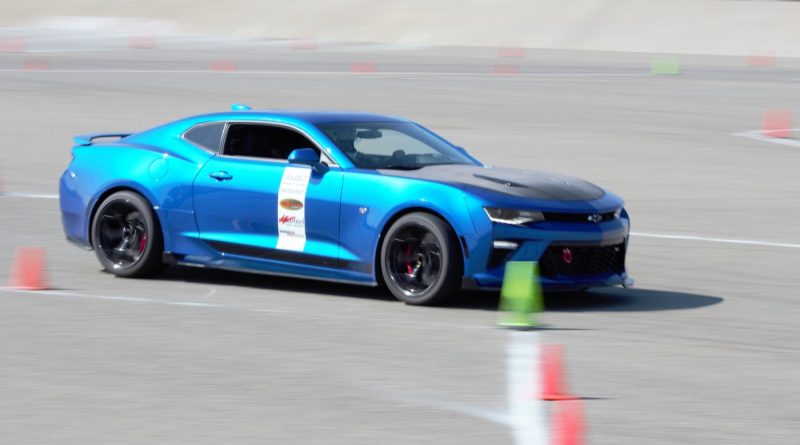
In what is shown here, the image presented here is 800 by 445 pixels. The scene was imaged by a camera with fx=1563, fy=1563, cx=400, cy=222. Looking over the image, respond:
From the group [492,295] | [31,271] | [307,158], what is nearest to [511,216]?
[492,295]

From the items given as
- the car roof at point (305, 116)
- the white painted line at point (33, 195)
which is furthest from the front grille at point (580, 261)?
the white painted line at point (33, 195)

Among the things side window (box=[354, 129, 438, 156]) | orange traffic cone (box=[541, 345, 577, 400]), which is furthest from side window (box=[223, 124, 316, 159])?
orange traffic cone (box=[541, 345, 577, 400])

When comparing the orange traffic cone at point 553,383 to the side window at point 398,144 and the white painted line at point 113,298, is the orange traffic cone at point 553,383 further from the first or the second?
the side window at point 398,144

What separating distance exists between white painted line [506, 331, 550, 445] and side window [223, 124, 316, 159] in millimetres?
2589

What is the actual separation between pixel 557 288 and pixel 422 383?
2.58 metres

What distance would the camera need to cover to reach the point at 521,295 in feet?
31.1

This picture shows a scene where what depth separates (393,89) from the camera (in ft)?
103

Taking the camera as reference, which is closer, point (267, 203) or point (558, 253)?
point (558, 253)

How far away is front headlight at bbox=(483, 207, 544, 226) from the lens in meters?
10.2

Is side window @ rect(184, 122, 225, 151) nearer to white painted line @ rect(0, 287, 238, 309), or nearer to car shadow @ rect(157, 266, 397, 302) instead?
car shadow @ rect(157, 266, 397, 302)

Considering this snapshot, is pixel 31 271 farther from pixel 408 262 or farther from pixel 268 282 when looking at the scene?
pixel 408 262

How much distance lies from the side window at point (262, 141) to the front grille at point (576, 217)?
77.4 inches

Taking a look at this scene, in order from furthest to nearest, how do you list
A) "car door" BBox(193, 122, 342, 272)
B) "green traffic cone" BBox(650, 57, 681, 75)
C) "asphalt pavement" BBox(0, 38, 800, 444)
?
1. "green traffic cone" BBox(650, 57, 681, 75)
2. "car door" BBox(193, 122, 342, 272)
3. "asphalt pavement" BBox(0, 38, 800, 444)

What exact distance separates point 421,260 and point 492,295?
0.99m
